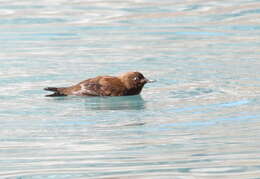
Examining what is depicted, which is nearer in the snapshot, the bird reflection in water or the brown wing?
the bird reflection in water

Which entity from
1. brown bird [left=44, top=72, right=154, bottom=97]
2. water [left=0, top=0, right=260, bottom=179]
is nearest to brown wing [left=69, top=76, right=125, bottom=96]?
brown bird [left=44, top=72, right=154, bottom=97]

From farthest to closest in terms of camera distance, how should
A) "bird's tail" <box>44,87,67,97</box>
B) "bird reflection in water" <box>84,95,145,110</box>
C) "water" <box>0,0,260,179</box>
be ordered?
"bird's tail" <box>44,87,67,97</box>, "bird reflection in water" <box>84,95,145,110</box>, "water" <box>0,0,260,179</box>

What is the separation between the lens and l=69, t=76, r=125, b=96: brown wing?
12945 millimetres

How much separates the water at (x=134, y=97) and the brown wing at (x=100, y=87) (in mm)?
129

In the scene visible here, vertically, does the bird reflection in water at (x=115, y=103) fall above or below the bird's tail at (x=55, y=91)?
below

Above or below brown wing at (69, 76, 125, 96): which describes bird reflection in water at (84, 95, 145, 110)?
below

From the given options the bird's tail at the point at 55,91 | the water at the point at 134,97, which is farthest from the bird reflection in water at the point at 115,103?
the bird's tail at the point at 55,91

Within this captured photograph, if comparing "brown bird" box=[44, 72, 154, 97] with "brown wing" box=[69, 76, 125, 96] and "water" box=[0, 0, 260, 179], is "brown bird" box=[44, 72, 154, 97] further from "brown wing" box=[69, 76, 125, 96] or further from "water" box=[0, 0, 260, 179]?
"water" box=[0, 0, 260, 179]

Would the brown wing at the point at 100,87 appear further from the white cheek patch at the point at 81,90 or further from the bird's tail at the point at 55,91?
the bird's tail at the point at 55,91

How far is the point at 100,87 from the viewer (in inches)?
512

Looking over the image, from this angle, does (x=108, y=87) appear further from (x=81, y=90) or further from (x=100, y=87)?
(x=81, y=90)

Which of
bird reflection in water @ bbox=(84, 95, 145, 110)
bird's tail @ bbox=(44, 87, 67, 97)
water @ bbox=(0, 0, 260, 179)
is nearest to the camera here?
water @ bbox=(0, 0, 260, 179)

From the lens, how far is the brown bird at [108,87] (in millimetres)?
12953

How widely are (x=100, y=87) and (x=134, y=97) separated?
0.51m
